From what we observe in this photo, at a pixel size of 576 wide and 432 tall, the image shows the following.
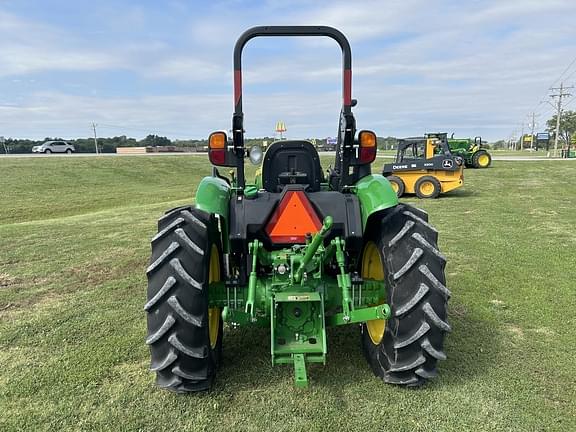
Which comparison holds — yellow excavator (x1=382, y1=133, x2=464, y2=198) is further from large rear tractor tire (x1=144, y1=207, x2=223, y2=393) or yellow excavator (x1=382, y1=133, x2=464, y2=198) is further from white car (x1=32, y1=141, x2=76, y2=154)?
white car (x1=32, y1=141, x2=76, y2=154)

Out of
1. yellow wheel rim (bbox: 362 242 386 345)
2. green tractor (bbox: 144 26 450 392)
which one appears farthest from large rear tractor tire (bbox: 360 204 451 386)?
yellow wheel rim (bbox: 362 242 386 345)

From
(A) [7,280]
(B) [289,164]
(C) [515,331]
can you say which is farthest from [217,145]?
(A) [7,280]

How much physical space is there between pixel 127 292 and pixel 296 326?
2918mm

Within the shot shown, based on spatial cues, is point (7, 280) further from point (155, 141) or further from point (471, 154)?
point (155, 141)

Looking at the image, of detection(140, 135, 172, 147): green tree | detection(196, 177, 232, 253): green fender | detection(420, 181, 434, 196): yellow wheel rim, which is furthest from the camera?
detection(140, 135, 172, 147): green tree

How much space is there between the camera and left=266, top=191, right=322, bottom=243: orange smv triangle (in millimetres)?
3459

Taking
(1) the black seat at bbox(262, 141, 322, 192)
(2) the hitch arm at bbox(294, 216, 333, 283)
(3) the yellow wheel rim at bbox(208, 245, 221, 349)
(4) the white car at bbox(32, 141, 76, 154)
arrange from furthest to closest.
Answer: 1. (4) the white car at bbox(32, 141, 76, 154)
2. (1) the black seat at bbox(262, 141, 322, 192)
3. (3) the yellow wheel rim at bbox(208, 245, 221, 349)
4. (2) the hitch arm at bbox(294, 216, 333, 283)

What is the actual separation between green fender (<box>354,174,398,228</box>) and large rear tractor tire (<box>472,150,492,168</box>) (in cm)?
2636

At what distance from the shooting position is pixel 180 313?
309cm

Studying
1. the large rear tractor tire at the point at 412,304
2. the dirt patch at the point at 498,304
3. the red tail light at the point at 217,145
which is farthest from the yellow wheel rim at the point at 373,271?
the dirt patch at the point at 498,304

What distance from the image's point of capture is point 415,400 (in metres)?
3.20

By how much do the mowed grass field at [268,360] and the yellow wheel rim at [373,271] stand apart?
260mm

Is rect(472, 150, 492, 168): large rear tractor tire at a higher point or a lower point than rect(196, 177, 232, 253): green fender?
lower

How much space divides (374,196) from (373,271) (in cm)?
79
